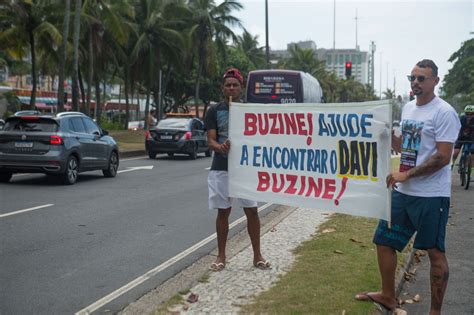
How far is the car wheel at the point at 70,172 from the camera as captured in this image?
1375 centimetres

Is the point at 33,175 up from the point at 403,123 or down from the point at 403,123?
down

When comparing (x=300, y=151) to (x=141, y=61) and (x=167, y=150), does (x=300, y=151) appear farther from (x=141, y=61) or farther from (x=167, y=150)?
(x=141, y=61)

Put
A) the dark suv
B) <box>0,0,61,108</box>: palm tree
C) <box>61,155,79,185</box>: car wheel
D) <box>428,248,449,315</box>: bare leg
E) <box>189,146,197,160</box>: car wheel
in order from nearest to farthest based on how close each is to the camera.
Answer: <box>428,248,449,315</box>: bare leg, the dark suv, <box>61,155,79,185</box>: car wheel, <box>189,146,197,160</box>: car wheel, <box>0,0,61,108</box>: palm tree

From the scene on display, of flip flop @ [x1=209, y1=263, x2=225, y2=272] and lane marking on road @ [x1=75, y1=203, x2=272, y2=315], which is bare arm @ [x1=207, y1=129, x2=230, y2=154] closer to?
flip flop @ [x1=209, y1=263, x2=225, y2=272]

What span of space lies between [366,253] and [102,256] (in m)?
2.95

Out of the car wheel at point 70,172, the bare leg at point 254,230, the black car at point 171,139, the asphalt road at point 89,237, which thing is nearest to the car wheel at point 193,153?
the black car at point 171,139

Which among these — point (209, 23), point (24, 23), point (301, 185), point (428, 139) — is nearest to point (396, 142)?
point (428, 139)

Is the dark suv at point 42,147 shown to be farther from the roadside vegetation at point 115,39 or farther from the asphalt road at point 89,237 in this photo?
the roadside vegetation at point 115,39

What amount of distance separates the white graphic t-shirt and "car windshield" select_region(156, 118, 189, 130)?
1921cm

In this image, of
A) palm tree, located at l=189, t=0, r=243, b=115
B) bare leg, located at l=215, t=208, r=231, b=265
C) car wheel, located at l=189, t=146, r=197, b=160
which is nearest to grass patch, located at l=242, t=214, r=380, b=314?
bare leg, located at l=215, t=208, r=231, b=265

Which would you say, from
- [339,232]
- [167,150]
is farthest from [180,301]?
[167,150]

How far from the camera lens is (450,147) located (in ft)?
14.8

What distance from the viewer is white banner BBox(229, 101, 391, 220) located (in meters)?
5.07

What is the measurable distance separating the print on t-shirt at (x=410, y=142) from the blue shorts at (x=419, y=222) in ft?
0.82
